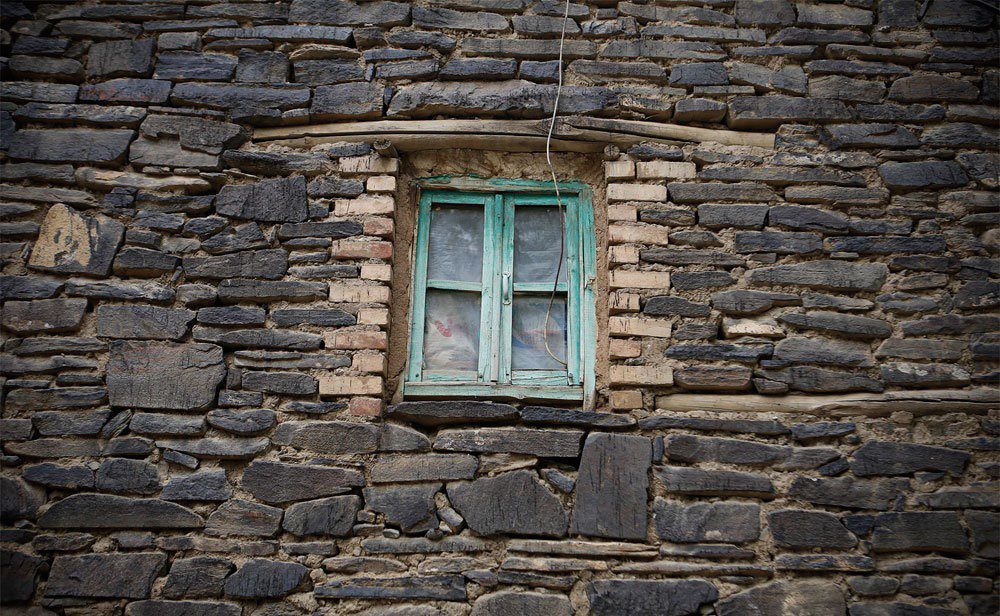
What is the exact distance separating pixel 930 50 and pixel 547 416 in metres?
2.22

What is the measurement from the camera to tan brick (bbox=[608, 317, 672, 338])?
2.54 m

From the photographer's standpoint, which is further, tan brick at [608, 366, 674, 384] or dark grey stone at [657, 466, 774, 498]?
tan brick at [608, 366, 674, 384]

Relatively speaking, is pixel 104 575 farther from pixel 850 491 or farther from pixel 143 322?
pixel 850 491

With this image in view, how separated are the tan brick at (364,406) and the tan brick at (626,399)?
0.84m

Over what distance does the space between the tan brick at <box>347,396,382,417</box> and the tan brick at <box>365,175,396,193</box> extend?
2.70 ft

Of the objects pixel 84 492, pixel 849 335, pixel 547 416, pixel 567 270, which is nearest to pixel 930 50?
pixel 849 335

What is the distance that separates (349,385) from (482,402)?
0.48 metres

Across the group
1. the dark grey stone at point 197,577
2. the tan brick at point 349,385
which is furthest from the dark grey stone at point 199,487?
the tan brick at point 349,385

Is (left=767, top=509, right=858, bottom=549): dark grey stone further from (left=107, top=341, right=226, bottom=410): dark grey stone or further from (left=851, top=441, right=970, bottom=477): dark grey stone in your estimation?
(left=107, top=341, right=226, bottom=410): dark grey stone

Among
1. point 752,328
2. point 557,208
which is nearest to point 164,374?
point 557,208

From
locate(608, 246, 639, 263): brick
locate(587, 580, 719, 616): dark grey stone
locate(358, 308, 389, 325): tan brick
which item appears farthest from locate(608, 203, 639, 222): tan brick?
locate(587, 580, 719, 616): dark grey stone

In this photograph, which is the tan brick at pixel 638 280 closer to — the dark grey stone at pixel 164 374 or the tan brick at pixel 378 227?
the tan brick at pixel 378 227

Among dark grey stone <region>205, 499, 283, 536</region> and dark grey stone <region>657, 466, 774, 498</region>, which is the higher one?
dark grey stone <region>657, 466, 774, 498</region>

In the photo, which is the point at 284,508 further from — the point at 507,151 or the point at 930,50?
the point at 930,50
